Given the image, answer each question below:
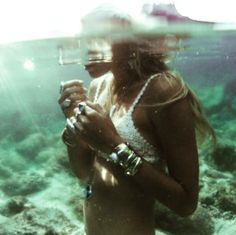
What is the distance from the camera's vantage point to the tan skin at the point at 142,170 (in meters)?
1.81

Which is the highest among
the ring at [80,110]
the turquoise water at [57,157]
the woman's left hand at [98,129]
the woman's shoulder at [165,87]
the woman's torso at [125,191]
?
the woman's shoulder at [165,87]

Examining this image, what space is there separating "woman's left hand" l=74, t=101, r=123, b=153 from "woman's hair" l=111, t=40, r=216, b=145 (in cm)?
27

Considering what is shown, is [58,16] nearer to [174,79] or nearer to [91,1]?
[91,1]

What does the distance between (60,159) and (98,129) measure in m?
7.67

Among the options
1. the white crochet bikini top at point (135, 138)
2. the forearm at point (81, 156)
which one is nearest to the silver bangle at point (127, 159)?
the white crochet bikini top at point (135, 138)

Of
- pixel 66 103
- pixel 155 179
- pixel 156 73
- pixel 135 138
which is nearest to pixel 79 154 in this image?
pixel 66 103

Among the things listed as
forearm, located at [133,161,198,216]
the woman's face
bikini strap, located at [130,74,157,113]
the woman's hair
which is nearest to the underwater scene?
the woman's hair

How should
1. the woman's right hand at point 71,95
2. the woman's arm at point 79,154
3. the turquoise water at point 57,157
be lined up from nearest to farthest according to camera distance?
the woman's right hand at point 71,95 < the woman's arm at point 79,154 < the turquoise water at point 57,157

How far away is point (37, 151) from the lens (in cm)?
1219

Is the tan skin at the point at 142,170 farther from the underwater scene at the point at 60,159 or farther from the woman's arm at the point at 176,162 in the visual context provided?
the underwater scene at the point at 60,159

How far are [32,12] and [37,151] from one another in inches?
381

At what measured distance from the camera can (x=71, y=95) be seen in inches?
82.5

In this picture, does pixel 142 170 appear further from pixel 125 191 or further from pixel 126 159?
pixel 125 191

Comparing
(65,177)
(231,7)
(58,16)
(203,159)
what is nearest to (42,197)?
(65,177)
